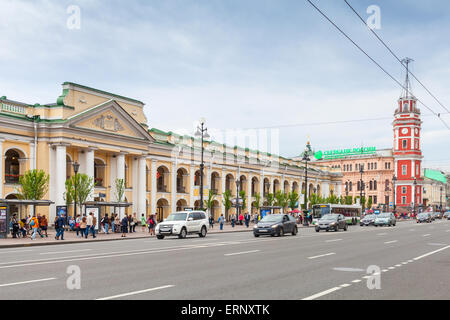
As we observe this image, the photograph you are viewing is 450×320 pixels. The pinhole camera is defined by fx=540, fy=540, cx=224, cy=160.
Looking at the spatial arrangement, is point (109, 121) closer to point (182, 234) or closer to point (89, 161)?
point (89, 161)

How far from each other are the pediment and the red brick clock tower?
9292 centimetres

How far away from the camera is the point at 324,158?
152m

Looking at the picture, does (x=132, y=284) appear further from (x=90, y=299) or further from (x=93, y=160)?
(x=93, y=160)

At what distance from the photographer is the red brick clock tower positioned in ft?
438

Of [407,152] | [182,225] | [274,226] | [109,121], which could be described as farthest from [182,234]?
[407,152]

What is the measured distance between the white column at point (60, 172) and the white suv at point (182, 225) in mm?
18214

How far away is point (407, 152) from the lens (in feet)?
440

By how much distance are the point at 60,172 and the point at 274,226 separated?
2302 centimetres

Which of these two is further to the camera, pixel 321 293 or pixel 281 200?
pixel 281 200

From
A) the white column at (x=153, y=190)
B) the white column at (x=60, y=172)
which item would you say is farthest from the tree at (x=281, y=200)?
the white column at (x=60, y=172)

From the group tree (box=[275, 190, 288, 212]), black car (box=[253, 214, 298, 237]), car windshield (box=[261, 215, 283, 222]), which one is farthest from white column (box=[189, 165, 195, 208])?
car windshield (box=[261, 215, 283, 222])

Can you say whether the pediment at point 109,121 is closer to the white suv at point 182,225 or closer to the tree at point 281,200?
the white suv at point 182,225

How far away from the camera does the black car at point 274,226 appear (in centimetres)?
3319

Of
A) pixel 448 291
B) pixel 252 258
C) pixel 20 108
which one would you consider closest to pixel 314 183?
pixel 20 108
